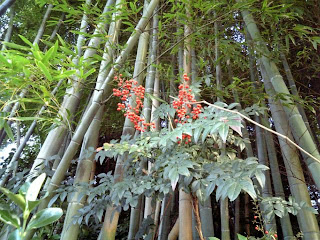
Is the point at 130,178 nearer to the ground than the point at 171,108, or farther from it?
nearer to the ground

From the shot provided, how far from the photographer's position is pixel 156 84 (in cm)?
206

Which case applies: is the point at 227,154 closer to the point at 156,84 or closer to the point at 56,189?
the point at 56,189

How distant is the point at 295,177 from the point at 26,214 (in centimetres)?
139

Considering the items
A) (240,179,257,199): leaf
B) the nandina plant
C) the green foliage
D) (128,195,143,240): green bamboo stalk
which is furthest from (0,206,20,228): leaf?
(128,195,143,240): green bamboo stalk

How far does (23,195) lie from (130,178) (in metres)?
0.76

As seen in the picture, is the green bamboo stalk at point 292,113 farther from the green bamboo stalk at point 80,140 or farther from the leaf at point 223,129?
the green bamboo stalk at point 80,140

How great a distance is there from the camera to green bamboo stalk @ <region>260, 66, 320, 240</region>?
1.26 metres

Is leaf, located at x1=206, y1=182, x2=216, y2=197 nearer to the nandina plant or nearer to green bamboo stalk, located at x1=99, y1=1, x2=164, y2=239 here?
the nandina plant

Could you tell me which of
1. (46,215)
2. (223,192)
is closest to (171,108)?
(223,192)

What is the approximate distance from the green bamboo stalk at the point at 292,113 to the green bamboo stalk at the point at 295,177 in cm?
13

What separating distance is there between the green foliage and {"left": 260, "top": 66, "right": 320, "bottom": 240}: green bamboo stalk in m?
1.25

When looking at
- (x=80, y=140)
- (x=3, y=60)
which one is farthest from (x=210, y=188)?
(x=3, y=60)

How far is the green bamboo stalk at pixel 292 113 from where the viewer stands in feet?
4.01

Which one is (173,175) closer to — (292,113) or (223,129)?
(223,129)
